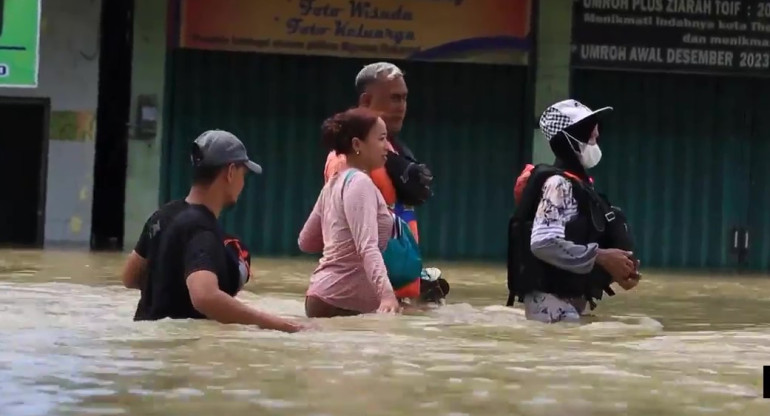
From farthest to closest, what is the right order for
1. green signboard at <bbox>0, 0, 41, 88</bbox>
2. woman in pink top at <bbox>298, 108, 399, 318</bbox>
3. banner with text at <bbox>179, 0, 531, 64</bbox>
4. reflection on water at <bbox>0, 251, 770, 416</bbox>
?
1. banner with text at <bbox>179, 0, 531, 64</bbox>
2. green signboard at <bbox>0, 0, 41, 88</bbox>
3. woman in pink top at <bbox>298, 108, 399, 318</bbox>
4. reflection on water at <bbox>0, 251, 770, 416</bbox>

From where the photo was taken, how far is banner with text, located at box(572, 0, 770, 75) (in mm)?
15453

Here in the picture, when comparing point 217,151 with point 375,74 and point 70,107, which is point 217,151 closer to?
point 375,74

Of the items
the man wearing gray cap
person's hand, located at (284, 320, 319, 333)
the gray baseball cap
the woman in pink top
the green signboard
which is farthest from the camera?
the green signboard

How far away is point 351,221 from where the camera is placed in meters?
5.88

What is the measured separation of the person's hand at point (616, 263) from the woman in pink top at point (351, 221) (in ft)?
2.98

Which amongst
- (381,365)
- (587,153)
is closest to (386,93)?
(587,153)

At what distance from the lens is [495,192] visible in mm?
15984

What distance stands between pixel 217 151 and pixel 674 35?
11.2m

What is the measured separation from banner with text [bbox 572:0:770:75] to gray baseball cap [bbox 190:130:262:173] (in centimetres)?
1063

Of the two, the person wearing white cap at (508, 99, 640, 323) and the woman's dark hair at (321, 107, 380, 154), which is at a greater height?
the woman's dark hair at (321, 107, 380, 154)

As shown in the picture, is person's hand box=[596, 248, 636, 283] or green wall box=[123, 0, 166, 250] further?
green wall box=[123, 0, 166, 250]

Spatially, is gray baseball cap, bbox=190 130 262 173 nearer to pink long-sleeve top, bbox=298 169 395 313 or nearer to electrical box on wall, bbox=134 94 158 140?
pink long-sleeve top, bbox=298 169 395 313

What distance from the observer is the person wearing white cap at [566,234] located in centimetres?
589

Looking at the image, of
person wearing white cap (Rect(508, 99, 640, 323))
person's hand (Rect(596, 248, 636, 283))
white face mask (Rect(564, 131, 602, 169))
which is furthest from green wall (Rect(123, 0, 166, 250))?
person's hand (Rect(596, 248, 636, 283))
